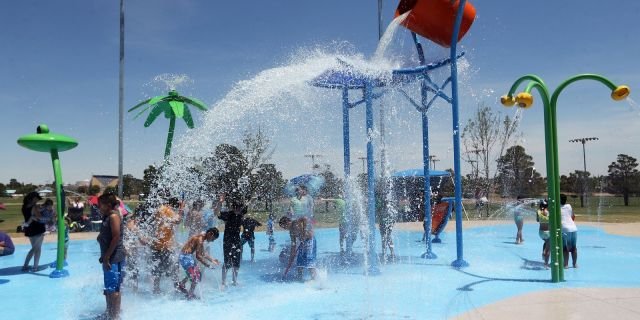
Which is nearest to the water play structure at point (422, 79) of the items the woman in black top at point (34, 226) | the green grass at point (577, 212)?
the woman in black top at point (34, 226)

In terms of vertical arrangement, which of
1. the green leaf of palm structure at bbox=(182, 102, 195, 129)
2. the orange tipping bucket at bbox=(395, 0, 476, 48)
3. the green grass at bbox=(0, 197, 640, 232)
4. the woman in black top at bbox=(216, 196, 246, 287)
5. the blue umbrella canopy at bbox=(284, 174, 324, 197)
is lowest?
the green grass at bbox=(0, 197, 640, 232)

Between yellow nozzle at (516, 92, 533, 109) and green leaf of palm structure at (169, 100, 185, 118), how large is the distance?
7831 millimetres

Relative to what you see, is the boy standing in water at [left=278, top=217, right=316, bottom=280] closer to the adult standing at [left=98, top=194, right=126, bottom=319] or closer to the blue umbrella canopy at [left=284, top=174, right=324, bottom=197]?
the adult standing at [left=98, top=194, right=126, bottom=319]

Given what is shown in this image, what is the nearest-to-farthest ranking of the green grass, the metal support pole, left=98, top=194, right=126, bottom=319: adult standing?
1. left=98, top=194, right=126, bottom=319: adult standing
2. the metal support pole
3. the green grass

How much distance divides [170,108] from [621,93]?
31.1ft

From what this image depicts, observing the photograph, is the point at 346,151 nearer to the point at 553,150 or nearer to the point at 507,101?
the point at 507,101

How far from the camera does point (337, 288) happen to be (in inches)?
282

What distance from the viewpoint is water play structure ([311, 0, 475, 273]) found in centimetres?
820

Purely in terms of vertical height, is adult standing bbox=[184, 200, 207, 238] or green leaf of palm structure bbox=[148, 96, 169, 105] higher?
green leaf of palm structure bbox=[148, 96, 169, 105]

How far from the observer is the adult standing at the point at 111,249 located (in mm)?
5109

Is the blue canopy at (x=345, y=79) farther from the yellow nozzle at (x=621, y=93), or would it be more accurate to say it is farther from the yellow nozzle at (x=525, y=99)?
the yellow nozzle at (x=621, y=93)

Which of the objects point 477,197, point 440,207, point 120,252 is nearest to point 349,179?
point 440,207

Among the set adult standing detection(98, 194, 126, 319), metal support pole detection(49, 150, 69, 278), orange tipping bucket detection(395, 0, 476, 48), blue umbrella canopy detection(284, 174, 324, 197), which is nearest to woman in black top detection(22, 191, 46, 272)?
metal support pole detection(49, 150, 69, 278)

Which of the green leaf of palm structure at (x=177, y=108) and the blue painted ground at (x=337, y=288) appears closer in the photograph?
the blue painted ground at (x=337, y=288)
